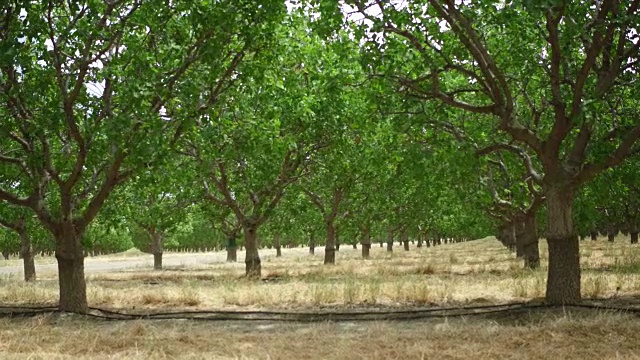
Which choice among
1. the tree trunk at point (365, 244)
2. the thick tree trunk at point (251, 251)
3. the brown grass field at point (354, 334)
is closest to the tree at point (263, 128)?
the thick tree trunk at point (251, 251)

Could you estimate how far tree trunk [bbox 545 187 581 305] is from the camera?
34.8 ft

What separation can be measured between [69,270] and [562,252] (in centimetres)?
1027

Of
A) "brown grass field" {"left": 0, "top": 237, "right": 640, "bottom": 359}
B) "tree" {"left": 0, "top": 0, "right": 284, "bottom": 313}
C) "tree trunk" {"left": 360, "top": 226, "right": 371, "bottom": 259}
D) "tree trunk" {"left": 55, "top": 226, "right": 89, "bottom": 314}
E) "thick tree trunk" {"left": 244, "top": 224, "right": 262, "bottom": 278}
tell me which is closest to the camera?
"brown grass field" {"left": 0, "top": 237, "right": 640, "bottom": 359}

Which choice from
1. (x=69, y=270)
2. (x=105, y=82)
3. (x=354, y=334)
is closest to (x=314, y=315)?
(x=354, y=334)

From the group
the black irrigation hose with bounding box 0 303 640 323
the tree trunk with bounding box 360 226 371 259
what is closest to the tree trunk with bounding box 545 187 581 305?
the black irrigation hose with bounding box 0 303 640 323

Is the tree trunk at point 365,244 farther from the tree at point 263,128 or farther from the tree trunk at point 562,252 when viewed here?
the tree trunk at point 562,252

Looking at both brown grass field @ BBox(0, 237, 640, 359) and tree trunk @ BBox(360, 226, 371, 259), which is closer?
brown grass field @ BBox(0, 237, 640, 359)

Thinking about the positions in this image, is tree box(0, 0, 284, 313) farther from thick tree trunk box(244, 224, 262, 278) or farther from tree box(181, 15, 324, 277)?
thick tree trunk box(244, 224, 262, 278)

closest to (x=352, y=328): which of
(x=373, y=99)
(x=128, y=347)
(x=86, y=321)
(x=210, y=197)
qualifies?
(x=128, y=347)

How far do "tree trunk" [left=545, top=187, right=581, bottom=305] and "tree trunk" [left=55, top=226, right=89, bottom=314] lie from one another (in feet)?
32.2

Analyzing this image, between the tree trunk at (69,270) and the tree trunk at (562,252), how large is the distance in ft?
32.2

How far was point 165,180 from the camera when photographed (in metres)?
13.2

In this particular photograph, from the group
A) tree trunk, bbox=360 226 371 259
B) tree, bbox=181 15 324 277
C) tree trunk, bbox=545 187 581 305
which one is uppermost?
tree, bbox=181 15 324 277

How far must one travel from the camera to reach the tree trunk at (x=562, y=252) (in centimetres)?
1061
